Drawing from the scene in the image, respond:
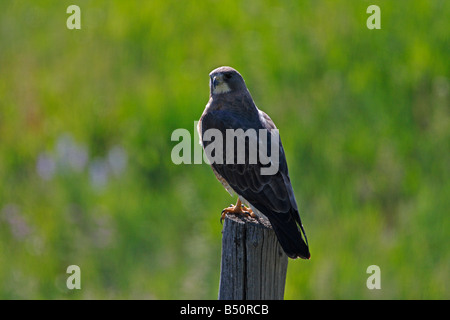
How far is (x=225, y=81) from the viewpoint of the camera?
14.4ft

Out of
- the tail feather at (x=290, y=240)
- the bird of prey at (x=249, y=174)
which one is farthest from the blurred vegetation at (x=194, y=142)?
Answer: the tail feather at (x=290, y=240)

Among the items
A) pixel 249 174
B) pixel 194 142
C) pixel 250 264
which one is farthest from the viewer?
pixel 194 142

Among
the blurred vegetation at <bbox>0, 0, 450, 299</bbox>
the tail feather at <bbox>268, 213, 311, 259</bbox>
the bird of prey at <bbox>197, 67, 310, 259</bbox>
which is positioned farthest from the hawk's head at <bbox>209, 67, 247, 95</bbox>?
the blurred vegetation at <bbox>0, 0, 450, 299</bbox>

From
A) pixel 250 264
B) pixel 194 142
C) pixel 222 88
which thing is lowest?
pixel 250 264

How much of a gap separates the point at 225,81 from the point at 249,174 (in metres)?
0.73

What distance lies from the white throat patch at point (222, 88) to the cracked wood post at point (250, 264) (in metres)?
1.22

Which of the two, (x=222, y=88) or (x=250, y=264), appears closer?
(x=250, y=264)

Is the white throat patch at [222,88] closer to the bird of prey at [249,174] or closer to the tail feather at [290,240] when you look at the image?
the bird of prey at [249,174]

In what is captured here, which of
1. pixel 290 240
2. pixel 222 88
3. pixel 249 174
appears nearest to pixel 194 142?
pixel 222 88

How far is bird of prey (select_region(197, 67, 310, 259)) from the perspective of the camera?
3473mm

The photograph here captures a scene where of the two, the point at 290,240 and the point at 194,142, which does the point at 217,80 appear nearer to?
the point at 290,240

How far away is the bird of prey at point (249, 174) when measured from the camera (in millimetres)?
3473

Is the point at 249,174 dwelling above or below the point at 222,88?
below
